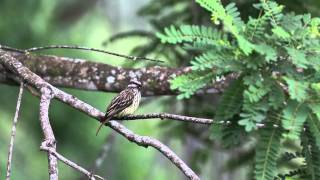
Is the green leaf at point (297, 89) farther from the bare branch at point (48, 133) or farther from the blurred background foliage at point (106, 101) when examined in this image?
the blurred background foliage at point (106, 101)

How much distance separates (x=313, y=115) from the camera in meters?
2.18

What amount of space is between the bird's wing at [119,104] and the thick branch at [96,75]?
80 centimetres

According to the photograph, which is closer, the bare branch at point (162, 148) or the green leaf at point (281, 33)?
the green leaf at point (281, 33)

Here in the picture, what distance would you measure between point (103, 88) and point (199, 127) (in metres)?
1.36

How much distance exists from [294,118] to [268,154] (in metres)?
0.18

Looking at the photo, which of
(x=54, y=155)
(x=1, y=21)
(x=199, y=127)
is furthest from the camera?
(x=1, y=21)

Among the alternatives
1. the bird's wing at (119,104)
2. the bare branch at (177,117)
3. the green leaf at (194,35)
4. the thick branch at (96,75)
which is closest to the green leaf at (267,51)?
the green leaf at (194,35)

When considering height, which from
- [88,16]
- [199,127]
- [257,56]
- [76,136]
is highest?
[88,16]

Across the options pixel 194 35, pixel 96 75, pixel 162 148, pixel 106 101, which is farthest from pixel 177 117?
pixel 106 101

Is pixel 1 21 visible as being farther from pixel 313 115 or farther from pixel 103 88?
pixel 313 115

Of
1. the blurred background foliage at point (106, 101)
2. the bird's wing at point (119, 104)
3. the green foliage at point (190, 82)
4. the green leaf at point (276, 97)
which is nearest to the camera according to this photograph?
the green leaf at point (276, 97)

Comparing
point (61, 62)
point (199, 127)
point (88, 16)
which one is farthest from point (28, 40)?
point (61, 62)

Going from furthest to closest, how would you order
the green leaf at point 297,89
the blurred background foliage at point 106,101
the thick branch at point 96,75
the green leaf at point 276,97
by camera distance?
the blurred background foliage at point 106,101, the thick branch at point 96,75, the green leaf at point 276,97, the green leaf at point 297,89

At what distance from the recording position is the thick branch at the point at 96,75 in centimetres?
361
